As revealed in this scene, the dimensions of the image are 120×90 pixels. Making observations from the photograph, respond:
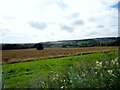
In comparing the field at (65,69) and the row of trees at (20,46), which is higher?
the row of trees at (20,46)

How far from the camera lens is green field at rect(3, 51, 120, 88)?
7492mm

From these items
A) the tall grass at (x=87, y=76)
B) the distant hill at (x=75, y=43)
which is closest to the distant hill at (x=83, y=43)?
the distant hill at (x=75, y=43)

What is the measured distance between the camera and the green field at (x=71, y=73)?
7.49 meters

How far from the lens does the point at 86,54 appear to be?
Answer: 884cm

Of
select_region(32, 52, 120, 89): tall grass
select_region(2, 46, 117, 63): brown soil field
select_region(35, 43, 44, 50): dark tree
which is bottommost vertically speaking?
select_region(32, 52, 120, 89): tall grass

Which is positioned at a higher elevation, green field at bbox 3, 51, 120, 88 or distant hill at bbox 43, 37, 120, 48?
distant hill at bbox 43, 37, 120, 48

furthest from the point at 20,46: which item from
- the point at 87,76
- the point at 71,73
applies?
the point at 87,76

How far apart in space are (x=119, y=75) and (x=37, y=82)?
196cm

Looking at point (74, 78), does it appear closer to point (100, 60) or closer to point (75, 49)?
point (100, 60)

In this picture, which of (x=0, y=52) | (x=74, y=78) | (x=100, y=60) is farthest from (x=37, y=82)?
(x=0, y=52)

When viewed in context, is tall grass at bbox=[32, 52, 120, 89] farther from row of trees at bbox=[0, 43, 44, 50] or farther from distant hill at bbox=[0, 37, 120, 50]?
row of trees at bbox=[0, 43, 44, 50]

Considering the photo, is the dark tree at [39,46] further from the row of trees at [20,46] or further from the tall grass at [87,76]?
the tall grass at [87,76]

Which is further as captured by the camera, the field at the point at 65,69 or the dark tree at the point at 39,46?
the dark tree at the point at 39,46

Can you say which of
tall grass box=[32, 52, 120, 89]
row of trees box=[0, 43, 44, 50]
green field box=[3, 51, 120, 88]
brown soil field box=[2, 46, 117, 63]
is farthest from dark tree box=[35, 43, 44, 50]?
tall grass box=[32, 52, 120, 89]
